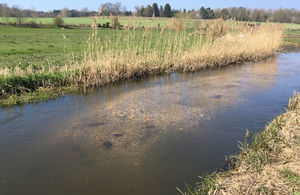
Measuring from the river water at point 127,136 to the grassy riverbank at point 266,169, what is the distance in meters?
0.37

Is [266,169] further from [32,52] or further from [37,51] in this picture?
[37,51]

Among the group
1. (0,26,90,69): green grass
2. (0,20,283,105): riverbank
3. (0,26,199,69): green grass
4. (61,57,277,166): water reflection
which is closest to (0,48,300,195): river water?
(61,57,277,166): water reflection

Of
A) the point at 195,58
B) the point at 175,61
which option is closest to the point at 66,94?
the point at 175,61

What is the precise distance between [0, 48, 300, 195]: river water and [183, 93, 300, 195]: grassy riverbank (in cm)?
37

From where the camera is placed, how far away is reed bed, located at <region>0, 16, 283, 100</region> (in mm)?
6906

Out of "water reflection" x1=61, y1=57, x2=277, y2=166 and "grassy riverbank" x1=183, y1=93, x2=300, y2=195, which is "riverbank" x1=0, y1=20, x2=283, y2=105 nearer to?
"water reflection" x1=61, y1=57, x2=277, y2=166

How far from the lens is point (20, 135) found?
4.37 meters

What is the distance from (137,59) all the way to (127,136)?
500 centimetres

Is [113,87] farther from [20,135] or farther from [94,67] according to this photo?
[20,135]

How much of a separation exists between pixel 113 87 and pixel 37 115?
287cm

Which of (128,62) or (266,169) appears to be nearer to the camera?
(266,169)

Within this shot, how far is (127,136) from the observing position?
4.37m

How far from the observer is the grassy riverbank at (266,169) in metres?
2.59

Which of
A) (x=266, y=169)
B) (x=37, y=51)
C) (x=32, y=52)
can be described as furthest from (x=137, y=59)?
(x=37, y=51)
